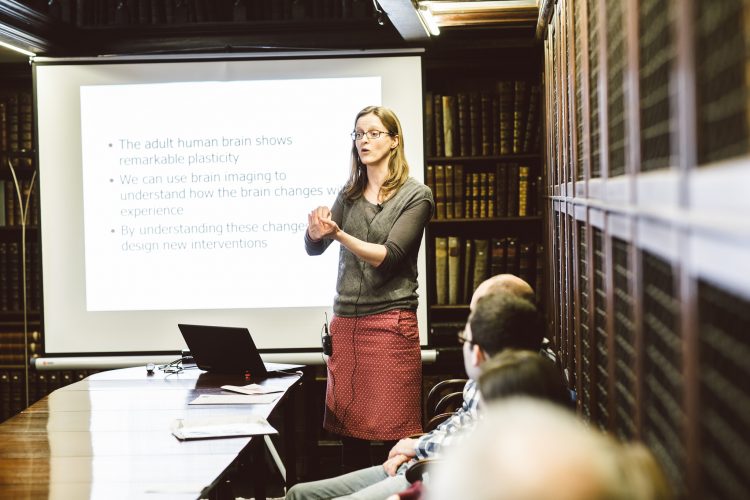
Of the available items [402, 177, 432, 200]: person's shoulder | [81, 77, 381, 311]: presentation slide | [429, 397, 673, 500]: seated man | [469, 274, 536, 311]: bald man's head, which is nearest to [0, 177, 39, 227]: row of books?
[81, 77, 381, 311]: presentation slide

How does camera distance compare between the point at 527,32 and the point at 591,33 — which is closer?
the point at 591,33

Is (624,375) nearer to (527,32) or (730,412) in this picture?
(730,412)

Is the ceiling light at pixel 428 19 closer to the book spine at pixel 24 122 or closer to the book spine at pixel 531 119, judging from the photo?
the book spine at pixel 531 119

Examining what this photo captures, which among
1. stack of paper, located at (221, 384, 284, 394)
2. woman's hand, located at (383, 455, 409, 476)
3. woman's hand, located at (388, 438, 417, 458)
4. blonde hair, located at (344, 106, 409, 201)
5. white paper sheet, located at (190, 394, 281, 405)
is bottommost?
woman's hand, located at (383, 455, 409, 476)

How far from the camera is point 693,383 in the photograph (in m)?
1.00

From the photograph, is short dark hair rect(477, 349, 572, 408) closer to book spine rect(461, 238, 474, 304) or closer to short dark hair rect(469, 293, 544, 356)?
short dark hair rect(469, 293, 544, 356)

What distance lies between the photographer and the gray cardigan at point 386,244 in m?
3.36

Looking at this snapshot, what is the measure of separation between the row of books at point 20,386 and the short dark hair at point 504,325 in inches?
144

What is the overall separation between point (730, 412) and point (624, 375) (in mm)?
647

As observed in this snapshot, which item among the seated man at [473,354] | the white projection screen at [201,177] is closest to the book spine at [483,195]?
the white projection screen at [201,177]

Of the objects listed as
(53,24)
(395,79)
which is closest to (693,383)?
(395,79)

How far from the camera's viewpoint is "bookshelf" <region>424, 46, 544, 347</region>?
477 centimetres

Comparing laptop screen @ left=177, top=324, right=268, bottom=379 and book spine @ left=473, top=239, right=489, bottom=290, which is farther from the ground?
book spine @ left=473, top=239, right=489, bottom=290

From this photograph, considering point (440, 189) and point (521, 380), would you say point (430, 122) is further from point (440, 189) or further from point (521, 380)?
point (521, 380)
